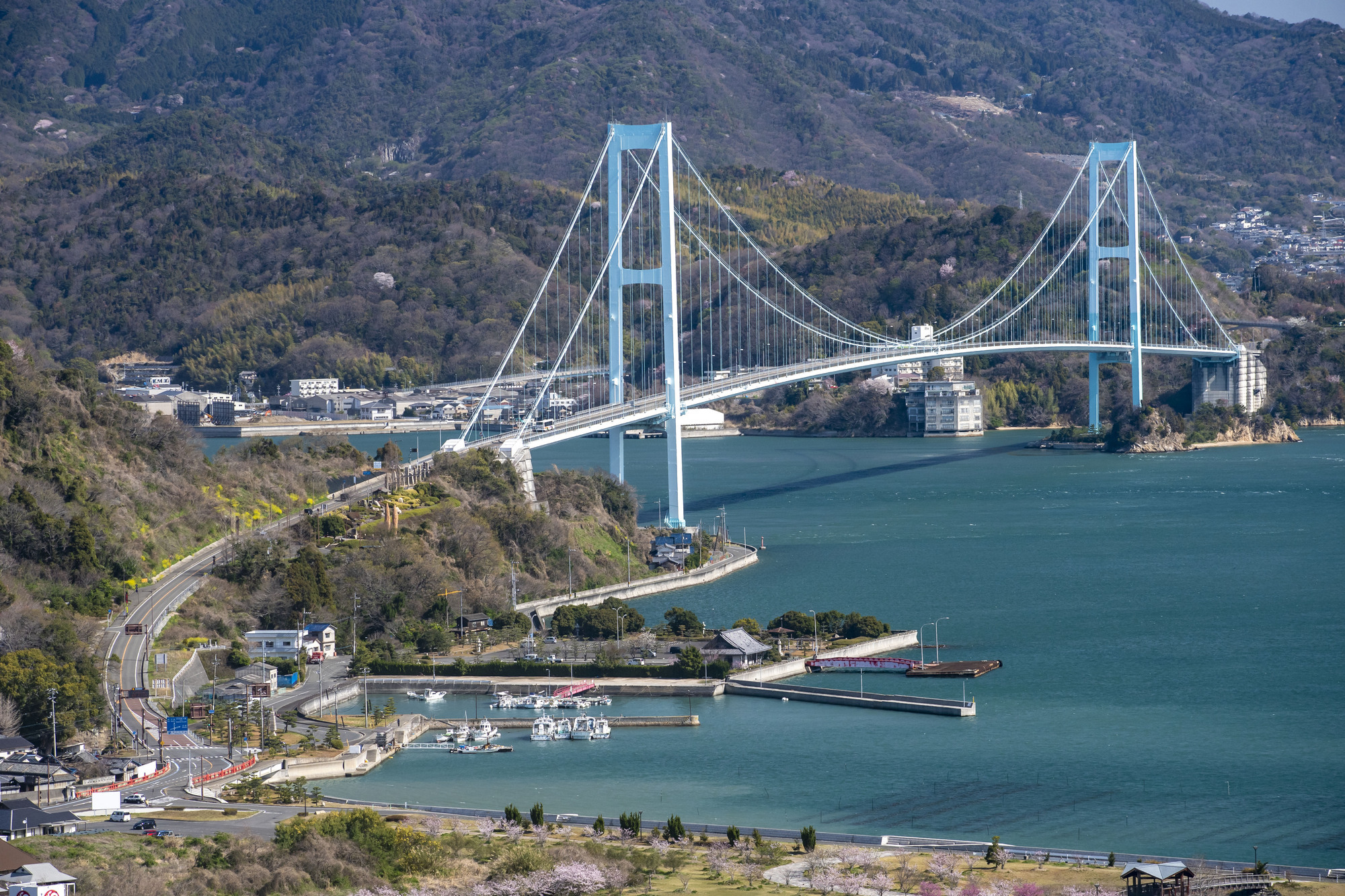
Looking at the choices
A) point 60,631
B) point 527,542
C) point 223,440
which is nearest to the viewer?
point 60,631

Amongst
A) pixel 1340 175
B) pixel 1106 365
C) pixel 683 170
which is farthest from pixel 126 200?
pixel 1340 175

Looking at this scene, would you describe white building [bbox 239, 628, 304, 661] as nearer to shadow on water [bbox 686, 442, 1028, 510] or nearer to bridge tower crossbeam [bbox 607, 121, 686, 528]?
bridge tower crossbeam [bbox 607, 121, 686, 528]

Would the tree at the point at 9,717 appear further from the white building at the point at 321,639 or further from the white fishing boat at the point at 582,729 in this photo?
the white fishing boat at the point at 582,729

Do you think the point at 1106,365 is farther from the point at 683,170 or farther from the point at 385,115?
the point at 385,115

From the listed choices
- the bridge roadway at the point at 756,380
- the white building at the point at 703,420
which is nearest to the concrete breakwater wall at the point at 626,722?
the bridge roadway at the point at 756,380

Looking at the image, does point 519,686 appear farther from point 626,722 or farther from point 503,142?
point 503,142

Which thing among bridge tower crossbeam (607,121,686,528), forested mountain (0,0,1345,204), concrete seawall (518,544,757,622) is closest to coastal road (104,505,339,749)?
concrete seawall (518,544,757,622)
